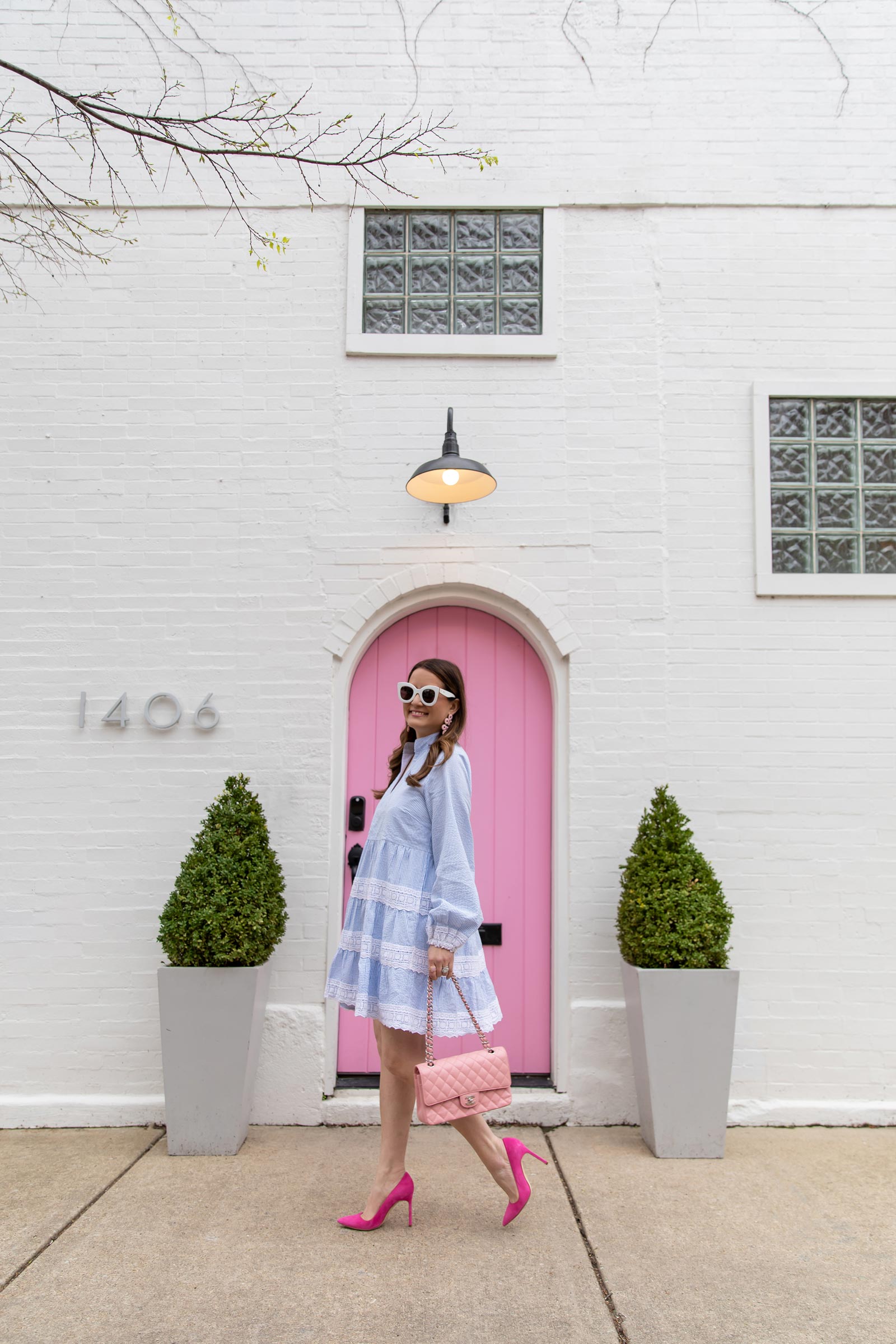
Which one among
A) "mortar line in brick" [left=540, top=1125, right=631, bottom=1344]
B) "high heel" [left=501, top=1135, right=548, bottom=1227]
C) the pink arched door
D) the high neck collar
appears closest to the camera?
"mortar line in brick" [left=540, top=1125, right=631, bottom=1344]

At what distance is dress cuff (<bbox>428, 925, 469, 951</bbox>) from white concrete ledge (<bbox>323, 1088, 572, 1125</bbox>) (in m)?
1.55

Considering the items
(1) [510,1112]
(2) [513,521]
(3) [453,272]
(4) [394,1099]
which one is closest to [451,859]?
(4) [394,1099]

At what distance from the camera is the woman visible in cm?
282

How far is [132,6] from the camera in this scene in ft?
14.9

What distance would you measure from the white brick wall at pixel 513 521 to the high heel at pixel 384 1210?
1.08 meters

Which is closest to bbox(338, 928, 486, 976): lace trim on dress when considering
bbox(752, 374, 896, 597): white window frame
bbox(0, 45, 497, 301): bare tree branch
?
bbox(752, 374, 896, 597): white window frame

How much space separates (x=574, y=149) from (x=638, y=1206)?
187 inches

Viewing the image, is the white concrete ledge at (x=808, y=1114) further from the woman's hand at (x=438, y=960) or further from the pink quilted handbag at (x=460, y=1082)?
the woman's hand at (x=438, y=960)

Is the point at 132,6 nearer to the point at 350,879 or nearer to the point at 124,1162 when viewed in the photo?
the point at 350,879

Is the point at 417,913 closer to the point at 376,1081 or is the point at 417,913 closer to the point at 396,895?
the point at 396,895

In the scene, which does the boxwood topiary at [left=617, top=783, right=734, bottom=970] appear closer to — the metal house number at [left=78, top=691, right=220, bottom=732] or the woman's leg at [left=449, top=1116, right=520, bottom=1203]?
the woman's leg at [left=449, top=1116, right=520, bottom=1203]

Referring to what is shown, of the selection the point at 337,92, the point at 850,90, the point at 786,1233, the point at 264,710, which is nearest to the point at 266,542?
the point at 264,710

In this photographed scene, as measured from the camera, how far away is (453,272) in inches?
179

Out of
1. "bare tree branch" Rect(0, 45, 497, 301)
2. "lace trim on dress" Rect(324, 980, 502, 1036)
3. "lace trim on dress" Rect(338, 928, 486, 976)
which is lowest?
"lace trim on dress" Rect(324, 980, 502, 1036)
